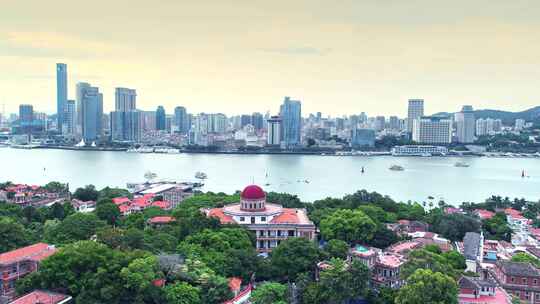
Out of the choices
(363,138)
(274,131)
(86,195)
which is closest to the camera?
(86,195)

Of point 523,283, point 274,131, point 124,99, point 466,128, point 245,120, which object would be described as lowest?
point 523,283

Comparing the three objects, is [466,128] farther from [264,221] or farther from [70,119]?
[70,119]

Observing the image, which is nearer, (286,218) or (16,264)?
(16,264)

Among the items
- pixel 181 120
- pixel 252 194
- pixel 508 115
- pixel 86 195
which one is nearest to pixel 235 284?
pixel 252 194

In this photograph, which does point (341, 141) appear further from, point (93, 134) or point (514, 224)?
point (514, 224)

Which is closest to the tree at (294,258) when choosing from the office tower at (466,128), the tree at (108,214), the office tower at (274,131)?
the tree at (108,214)

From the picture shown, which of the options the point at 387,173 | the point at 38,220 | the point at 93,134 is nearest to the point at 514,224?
the point at 38,220

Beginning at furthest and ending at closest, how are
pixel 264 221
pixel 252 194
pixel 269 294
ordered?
pixel 252 194
pixel 264 221
pixel 269 294
